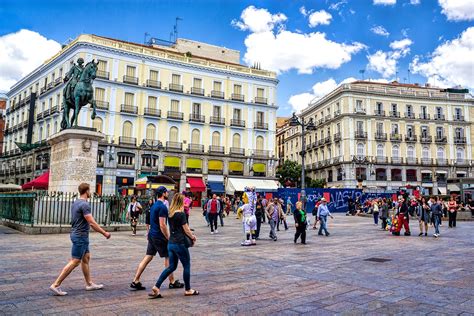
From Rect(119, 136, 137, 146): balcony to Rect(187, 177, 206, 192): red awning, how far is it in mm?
7032

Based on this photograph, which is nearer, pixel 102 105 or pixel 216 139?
pixel 102 105

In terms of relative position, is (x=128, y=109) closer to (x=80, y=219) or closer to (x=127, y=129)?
(x=127, y=129)

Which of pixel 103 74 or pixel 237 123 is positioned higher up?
pixel 103 74

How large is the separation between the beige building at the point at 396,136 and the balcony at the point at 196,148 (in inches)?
838

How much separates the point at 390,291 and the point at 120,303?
409 centimetres

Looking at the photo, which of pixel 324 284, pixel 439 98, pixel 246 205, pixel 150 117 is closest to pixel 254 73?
pixel 150 117

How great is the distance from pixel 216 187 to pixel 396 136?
28.8 metres

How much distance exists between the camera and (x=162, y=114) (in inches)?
1671

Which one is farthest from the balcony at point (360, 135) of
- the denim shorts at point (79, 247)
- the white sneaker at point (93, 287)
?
the denim shorts at point (79, 247)

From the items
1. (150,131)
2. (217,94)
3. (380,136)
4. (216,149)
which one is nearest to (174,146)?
(150,131)

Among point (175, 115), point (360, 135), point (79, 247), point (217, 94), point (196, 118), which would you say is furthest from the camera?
point (360, 135)

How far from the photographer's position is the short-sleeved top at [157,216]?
571 centimetres

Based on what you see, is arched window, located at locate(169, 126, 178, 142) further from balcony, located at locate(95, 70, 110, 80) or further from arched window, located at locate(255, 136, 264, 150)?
arched window, located at locate(255, 136, 264, 150)

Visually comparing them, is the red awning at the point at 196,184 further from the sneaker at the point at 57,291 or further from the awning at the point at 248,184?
the sneaker at the point at 57,291
